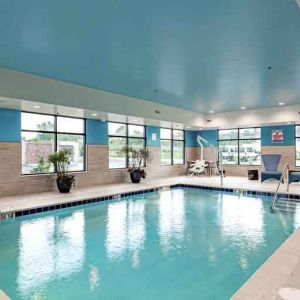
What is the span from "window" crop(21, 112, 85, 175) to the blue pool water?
7.35 feet

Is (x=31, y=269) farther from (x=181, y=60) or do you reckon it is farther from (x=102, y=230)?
(x=181, y=60)

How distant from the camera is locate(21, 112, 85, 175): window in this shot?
7.56m

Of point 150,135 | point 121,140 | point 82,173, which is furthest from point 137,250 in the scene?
point 150,135

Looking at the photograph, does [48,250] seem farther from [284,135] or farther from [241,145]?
[241,145]

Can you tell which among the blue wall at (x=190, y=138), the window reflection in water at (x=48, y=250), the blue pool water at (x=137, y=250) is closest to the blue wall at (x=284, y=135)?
the blue wall at (x=190, y=138)

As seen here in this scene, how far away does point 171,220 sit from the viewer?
550cm

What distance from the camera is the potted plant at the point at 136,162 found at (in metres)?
9.84

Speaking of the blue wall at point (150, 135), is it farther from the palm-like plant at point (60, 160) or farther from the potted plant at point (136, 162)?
the palm-like plant at point (60, 160)

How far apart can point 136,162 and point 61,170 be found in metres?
3.37

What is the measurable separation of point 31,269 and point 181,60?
3890 mm

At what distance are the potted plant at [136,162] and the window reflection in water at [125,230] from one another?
272cm

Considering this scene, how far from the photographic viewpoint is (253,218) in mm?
5648

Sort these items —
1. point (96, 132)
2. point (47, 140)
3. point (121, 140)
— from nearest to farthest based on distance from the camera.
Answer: point (47, 140), point (96, 132), point (121, 140)

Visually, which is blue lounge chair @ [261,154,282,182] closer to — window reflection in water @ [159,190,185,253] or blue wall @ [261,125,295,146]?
blue wall @ [261,125,295,146]
